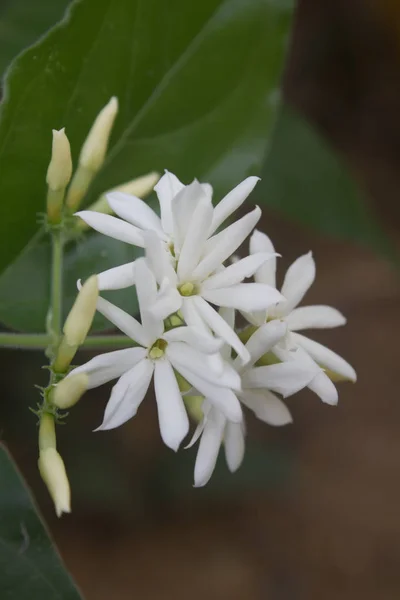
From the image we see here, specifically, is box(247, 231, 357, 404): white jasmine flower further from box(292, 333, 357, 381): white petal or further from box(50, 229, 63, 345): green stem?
box(50, 229, 63, 345): green stem

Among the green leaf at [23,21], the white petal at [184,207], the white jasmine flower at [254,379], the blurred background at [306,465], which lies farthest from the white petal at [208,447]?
the blurred background at [306,465]

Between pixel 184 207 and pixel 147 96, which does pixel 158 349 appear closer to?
pixel 184 207

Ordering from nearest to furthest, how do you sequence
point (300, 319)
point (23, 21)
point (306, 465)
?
point (300, 319), point (23, 21), point (306, 465)

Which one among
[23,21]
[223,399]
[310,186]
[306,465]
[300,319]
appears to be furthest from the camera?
[306,465]

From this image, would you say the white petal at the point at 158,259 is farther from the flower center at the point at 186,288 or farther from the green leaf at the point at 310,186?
the green leaf at the point at 310,186

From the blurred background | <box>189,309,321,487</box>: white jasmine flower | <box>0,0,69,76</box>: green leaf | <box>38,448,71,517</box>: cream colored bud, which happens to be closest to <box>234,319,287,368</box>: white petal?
<box>189,309,321,487</box>: white jasmine flower

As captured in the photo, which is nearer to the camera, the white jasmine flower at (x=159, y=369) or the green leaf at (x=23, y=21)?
the white jasmine flower at (x=159, y=369)

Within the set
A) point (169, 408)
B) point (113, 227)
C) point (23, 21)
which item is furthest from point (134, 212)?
point (23, 21)
